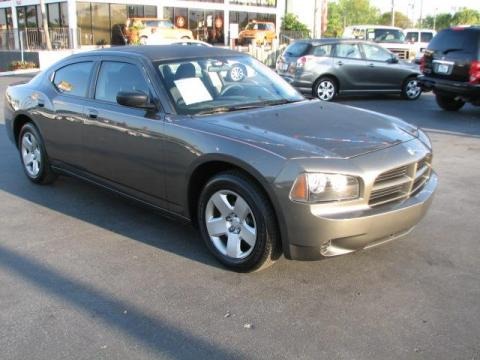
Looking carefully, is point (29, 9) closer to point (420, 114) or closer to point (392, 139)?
point (420, 114)

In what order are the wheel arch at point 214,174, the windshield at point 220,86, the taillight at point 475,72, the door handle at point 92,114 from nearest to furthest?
1. the wheel arch at point 214,174
2. the windshield at point 220,86
3. the door handle at point 92,114
4. the taillight at point 475,72

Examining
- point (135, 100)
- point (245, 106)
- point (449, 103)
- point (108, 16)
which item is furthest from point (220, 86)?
point (108, 16)

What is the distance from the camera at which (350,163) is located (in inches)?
140

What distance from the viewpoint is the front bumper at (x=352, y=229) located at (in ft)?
11.4

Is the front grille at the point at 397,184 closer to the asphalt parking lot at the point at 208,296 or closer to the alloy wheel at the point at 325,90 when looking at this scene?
the asphalt parking lot at the point at 208,296

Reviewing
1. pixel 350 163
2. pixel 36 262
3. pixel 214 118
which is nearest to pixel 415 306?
pixel 350 163

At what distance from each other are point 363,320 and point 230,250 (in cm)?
111

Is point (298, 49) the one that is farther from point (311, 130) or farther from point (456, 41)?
point (311, 130)

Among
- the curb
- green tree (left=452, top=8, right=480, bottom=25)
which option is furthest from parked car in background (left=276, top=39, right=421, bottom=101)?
green tree (left=452, top=8, right=480, bottom=25)

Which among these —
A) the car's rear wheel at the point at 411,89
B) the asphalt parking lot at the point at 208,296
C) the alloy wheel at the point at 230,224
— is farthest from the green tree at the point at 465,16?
the alloy wheel at the point at 230,224

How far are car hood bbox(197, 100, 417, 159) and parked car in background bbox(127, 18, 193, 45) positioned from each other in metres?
25.9

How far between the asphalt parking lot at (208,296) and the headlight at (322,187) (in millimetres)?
683

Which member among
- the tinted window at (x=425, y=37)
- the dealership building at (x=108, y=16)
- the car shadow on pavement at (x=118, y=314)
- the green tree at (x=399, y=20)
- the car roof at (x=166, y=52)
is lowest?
the car shadow on pavement at (x=118, y=314)

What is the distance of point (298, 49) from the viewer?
13781 mm
